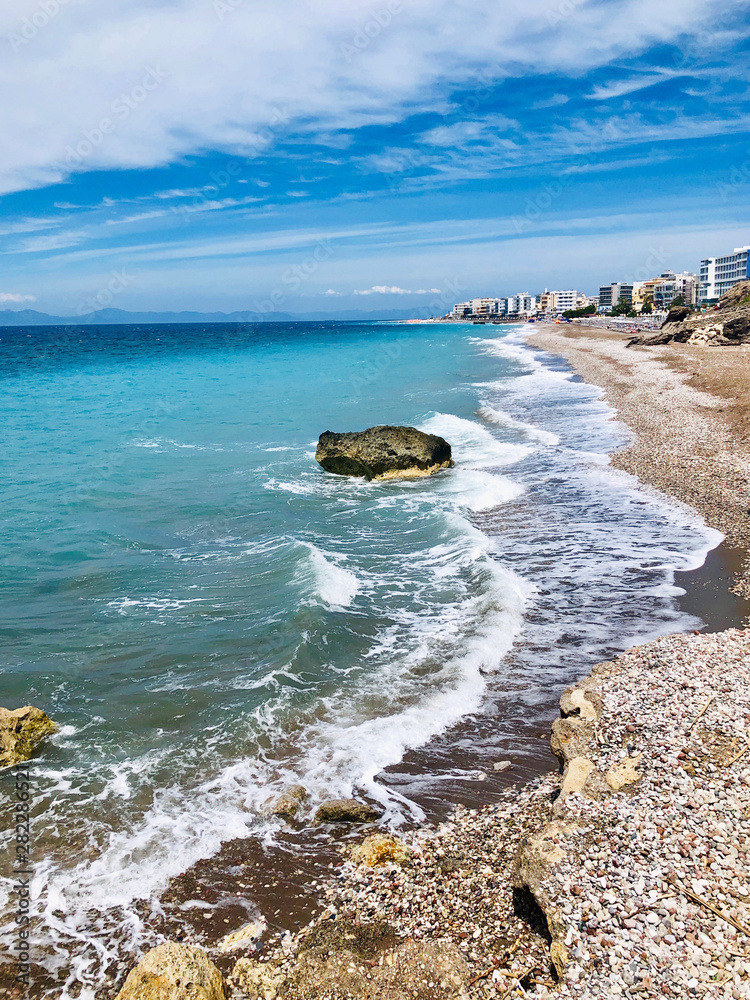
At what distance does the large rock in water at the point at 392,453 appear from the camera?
72.7 feet

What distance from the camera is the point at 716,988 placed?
4.07 metres

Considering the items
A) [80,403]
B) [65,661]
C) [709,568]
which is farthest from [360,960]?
[80,403]

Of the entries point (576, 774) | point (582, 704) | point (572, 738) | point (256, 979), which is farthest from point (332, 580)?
point (256, 979)

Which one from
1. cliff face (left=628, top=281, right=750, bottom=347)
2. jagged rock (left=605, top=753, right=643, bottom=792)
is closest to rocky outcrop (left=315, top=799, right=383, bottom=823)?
jagged rock (left=605, top=753, right=643, bottom=792)

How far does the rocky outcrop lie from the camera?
23.1ft

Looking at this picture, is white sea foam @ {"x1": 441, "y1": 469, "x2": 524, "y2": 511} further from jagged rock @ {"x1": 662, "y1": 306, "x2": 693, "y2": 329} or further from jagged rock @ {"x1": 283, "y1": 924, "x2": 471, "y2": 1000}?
jagged rock @ {"x1": 662, "y1": 306, "x2": 693, "y2": 329}

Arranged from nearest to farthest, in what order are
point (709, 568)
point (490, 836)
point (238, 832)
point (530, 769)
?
point (490, 836) < point (238, 832) < point (530, 769) < point (709, 568)

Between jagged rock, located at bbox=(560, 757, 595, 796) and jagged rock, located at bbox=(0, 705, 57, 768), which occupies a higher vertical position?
jagged rock, located at bbox=(560, 757, 595, 796)

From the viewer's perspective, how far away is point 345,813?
7.06m

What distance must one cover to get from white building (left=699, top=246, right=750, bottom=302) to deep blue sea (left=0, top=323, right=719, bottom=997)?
15039 centimetres

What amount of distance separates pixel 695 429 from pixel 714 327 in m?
44.0

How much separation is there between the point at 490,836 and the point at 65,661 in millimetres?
7871

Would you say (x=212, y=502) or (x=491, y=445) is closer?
(x=212, y=502)

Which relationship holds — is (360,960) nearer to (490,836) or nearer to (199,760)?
(490,836)
